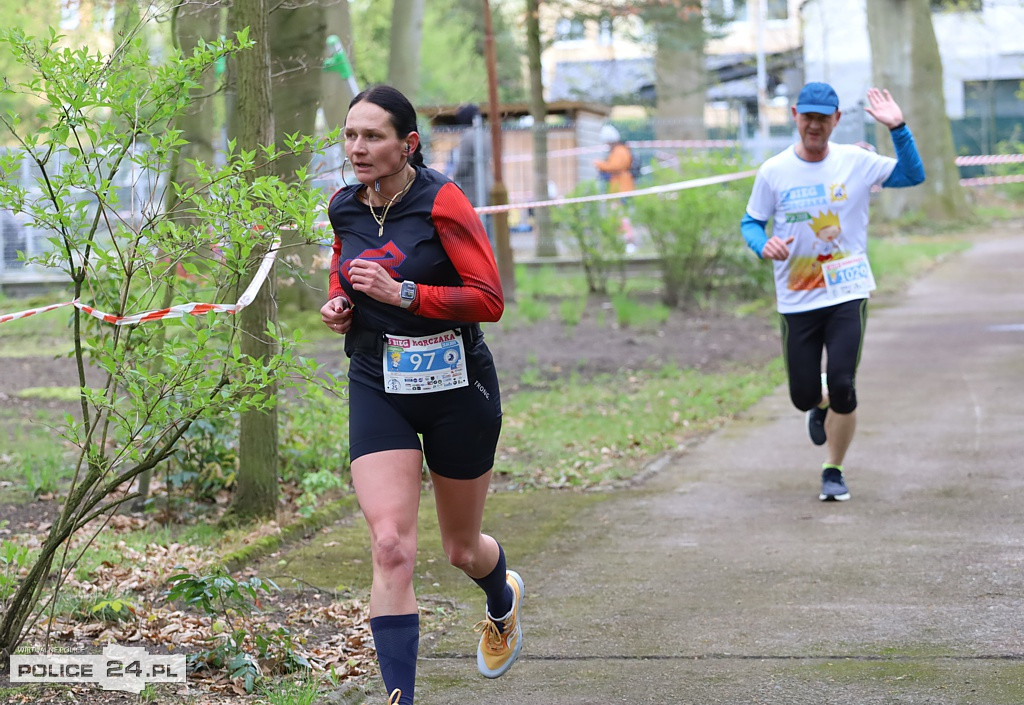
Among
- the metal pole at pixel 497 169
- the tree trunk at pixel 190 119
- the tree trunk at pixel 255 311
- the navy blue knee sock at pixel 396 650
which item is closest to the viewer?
the navy blue knee sock at pixel 396 650

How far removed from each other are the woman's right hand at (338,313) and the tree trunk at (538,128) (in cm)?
1440

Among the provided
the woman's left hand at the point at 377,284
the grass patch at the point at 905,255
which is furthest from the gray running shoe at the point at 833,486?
the grass patch at the point at 905,255

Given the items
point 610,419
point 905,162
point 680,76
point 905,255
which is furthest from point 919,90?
point 905,162

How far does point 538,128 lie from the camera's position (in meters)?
20.3

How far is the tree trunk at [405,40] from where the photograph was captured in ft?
67.5

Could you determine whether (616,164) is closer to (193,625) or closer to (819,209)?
(819,209)

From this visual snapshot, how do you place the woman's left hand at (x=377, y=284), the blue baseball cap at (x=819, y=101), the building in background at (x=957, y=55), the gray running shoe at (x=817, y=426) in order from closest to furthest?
the woman's left hand at (x=377, y=284) < the blue baseball cap at (x=819, y=101) < the gray running shoe at (x=817, y=426) < the building in background at (x=957, y=55)

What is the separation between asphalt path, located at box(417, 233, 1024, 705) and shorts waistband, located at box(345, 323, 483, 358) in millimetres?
1194

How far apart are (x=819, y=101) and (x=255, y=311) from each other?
3.02m

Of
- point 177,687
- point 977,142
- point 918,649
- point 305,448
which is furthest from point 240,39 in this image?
point 977,142

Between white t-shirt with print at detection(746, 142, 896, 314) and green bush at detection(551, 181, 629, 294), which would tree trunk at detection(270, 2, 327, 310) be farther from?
green bush at detection(551, 181, 629, 294)

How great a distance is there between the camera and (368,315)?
4.12m

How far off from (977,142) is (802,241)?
34.1 metres

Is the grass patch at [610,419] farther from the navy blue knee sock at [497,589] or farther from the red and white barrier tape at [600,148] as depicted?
the red and white barrier tape at [600,148]
